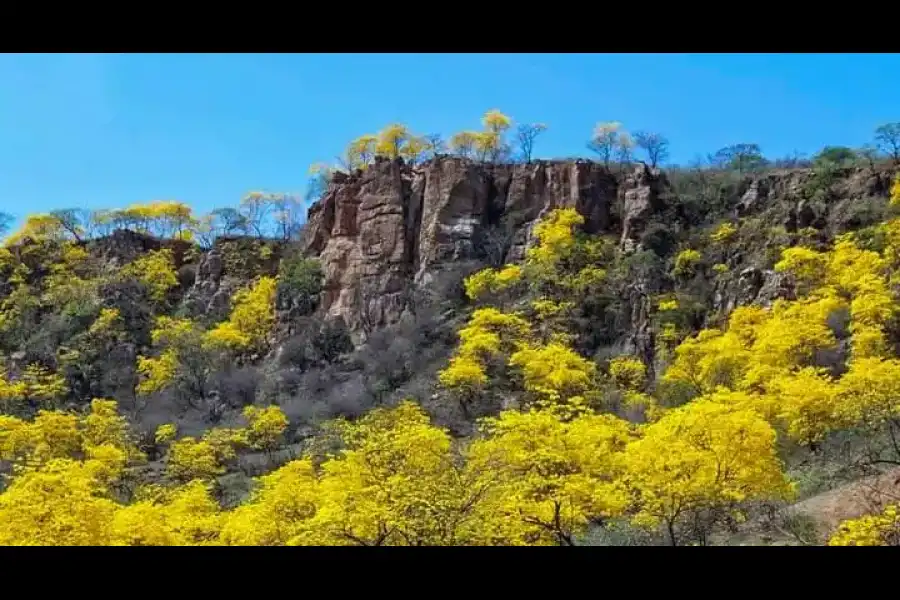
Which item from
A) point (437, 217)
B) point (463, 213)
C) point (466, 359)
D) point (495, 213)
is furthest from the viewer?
point (495, 213)

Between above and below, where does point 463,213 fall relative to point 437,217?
above

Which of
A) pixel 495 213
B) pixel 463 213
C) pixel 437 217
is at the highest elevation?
pixel 495 213

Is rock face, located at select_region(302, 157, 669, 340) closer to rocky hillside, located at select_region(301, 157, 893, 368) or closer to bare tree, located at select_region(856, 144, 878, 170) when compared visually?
rocky hillside, located at select_region(301, 157, 893, 368)

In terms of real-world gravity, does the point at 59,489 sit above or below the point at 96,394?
below

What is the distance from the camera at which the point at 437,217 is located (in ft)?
82.8

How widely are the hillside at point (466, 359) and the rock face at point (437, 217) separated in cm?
10

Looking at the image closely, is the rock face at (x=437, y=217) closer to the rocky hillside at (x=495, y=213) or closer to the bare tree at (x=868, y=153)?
the rocky hillside at (x=495, y=213)

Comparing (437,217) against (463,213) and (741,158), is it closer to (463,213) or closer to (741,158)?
(463,213)

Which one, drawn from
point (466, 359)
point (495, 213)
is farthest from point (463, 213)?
point (466, 359)

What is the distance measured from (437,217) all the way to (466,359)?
28.6 feet
